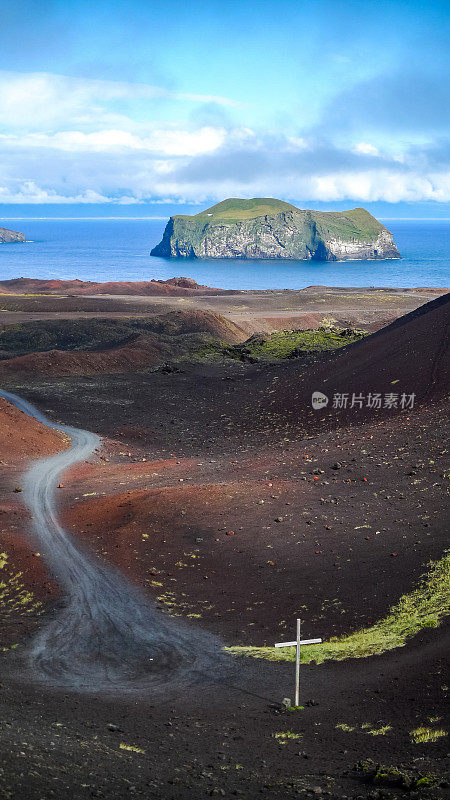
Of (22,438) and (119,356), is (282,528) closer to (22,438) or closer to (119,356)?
(22,438)

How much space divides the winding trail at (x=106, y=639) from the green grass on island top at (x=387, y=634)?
1247 millimetres

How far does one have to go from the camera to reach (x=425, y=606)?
15984 mm

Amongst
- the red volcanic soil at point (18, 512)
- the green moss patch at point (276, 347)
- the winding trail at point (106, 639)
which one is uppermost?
the green moss patch at point (276, 347)

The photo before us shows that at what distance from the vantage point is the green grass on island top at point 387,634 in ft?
Answer: 47.9

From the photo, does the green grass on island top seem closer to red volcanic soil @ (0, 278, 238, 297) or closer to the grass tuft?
the grass tuft

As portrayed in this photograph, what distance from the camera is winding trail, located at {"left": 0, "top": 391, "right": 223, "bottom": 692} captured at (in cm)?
1430

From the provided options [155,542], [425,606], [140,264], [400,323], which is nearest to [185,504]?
[155,542]

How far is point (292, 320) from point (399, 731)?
251ft

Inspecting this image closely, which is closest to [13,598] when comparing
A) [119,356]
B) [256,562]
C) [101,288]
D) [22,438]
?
[256,562]

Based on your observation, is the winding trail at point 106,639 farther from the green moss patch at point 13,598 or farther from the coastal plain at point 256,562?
the green moss patch at point 13,598

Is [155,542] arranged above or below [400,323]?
below

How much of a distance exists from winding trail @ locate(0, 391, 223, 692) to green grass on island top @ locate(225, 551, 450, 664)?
4.09ft

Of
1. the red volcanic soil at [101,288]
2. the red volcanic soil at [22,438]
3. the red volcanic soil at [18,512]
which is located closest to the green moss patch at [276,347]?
the red volcanic soil at [18,512]

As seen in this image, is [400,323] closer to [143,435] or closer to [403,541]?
[143,435]
